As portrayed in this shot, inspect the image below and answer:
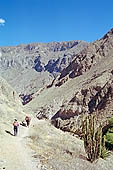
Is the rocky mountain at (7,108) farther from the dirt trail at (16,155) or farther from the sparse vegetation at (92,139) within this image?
the sparse vegetation at (92,139)

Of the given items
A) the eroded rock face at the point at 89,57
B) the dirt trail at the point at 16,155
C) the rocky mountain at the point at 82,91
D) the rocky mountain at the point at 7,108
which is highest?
the eroded rock face at the point at 89,57

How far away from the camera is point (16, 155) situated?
1155cm

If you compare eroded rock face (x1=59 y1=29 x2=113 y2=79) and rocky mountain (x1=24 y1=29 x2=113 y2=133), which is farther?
eroded rock face (x1=59 y1=29 x2=113 y2=79)

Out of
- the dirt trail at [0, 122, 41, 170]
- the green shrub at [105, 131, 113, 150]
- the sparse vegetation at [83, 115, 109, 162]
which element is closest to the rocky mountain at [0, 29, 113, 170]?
the dirt trail at [0, 122, 41, 170]

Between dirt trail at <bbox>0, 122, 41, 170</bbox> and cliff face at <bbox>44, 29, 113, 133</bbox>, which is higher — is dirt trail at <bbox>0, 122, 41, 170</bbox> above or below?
below

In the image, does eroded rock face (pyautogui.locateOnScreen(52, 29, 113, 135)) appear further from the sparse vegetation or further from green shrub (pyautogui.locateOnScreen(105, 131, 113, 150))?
the sparse vegetation

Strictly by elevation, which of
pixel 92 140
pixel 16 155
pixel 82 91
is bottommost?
pixel 16 155

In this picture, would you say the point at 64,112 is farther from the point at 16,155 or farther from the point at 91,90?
the point at 16,155

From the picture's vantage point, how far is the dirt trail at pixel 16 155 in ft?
33.9

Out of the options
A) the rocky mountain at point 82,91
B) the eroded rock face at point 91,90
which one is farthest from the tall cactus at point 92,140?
the rocky mountain at point 82,91

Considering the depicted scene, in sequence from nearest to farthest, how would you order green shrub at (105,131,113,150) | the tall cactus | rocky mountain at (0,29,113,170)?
rocky mountain at (0,29,113,170)
the tall cactus
green shrub at (105,131,113,150)

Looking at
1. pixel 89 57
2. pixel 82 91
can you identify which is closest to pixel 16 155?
pixel 82 91

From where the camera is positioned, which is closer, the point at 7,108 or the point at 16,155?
the point at 16,155

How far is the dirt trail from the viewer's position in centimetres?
1034
